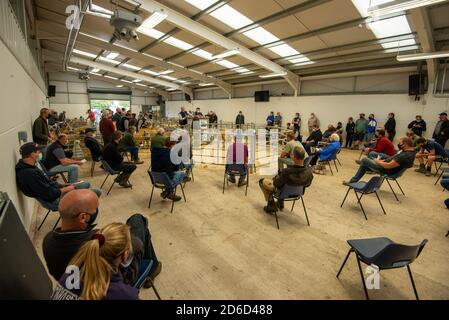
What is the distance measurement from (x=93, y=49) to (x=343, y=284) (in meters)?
12.8

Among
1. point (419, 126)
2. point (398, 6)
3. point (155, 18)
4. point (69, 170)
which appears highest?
Result: point (155, 18)

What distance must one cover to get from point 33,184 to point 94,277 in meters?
2.00

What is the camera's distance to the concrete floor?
6.49ft

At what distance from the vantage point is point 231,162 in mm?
4273

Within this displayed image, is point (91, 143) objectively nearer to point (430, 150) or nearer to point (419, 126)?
point (430, 150)

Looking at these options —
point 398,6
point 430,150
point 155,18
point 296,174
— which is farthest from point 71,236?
point 430,150

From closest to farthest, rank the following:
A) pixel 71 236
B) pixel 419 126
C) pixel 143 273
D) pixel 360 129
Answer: pixel 71 236 → pixel 143 273 → pixel 419 126 → pixel 360 129

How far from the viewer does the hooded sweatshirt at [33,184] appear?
227 centimetres

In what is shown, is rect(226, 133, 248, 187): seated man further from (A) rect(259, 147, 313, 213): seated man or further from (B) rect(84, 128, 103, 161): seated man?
(B) rect(84, 128, 103, 161): seated man

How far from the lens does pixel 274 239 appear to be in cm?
271

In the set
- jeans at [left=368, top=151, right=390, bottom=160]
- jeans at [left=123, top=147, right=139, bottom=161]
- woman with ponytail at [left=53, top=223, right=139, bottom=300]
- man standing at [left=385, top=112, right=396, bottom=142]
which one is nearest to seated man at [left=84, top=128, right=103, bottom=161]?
jeans at [left=123, top=147, right=139, bottom=161]

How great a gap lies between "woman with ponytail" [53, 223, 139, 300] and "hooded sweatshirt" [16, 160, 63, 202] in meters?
1.85

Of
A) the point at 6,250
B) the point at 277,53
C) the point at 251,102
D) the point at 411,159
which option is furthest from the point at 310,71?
the point at 6,250

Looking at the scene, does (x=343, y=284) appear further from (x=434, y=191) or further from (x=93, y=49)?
(x=93, y=49)
